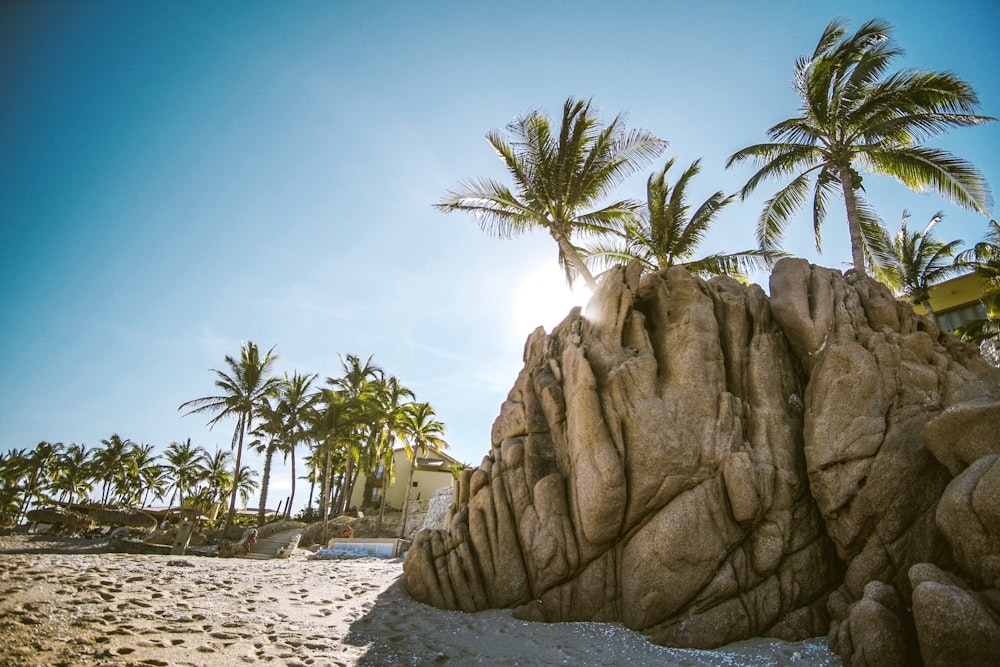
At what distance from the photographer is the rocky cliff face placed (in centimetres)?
675

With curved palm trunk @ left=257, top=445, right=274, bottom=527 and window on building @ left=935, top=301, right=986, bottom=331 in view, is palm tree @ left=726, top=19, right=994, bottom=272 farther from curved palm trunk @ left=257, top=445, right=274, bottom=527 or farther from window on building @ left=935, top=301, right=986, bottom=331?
curved palm trunk @ left=257, top=445, right=274, bottom=527

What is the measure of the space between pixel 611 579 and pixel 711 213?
557 inches

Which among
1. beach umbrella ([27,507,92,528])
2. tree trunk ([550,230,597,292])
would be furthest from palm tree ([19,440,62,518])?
tree trunk ([550,230,597,292])

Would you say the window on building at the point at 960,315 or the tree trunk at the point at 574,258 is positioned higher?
the window on building at the point at 960,315

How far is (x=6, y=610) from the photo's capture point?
6.70 meters

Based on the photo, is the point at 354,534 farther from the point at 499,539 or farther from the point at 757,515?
the point at 757,515

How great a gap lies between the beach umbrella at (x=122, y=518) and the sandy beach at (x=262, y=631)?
2393 centimetres

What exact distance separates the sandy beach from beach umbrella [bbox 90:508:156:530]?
23927mm

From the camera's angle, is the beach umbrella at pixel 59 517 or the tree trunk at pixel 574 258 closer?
the tree trunk at pixel 574 258

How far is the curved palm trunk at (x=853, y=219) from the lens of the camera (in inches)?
546

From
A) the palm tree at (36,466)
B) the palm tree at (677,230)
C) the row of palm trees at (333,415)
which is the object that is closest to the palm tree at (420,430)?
the row of palm trees at (333,415)

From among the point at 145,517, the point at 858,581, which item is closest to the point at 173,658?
the point at 858,581

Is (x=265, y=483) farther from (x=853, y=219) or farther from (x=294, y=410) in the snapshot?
(x=853, y=219)

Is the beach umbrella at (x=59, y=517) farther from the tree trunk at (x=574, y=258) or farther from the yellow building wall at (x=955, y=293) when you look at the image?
the yellow building wall at (x=955, y=293)
